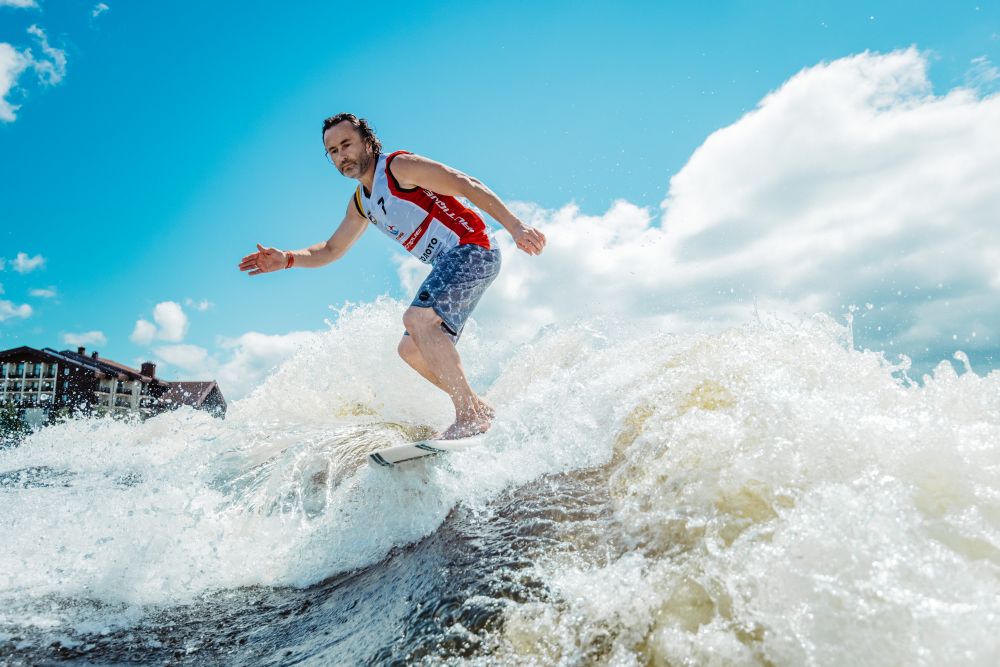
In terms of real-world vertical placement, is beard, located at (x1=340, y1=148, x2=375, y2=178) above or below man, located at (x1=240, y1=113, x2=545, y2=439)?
above

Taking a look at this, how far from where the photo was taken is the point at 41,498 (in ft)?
15.1

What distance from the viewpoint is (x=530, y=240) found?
12.2 ft

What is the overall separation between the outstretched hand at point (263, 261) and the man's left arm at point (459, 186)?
1402 millimetres

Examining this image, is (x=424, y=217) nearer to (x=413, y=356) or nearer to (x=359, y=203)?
(x=359, y=203)

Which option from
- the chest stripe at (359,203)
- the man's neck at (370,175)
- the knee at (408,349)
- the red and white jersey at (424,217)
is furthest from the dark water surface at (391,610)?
the chest stripe at (359,203)

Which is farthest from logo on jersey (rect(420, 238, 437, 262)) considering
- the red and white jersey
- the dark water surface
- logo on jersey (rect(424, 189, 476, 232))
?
the dark water surface

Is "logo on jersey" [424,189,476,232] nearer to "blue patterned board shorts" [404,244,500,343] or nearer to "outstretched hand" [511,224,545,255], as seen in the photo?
"blue patterned board shorts" [404,244,500,343]

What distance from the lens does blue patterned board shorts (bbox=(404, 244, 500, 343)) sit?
3926 mm

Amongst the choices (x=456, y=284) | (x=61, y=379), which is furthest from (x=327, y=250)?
(x=61, y=379)

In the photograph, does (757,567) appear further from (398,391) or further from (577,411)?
(398,391)

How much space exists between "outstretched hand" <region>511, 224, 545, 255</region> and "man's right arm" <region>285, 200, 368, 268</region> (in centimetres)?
187

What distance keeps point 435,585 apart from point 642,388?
1609 millimetres

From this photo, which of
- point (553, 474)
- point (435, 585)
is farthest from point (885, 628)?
point (553, 474)

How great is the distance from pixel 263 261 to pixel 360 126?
→ 144cm
